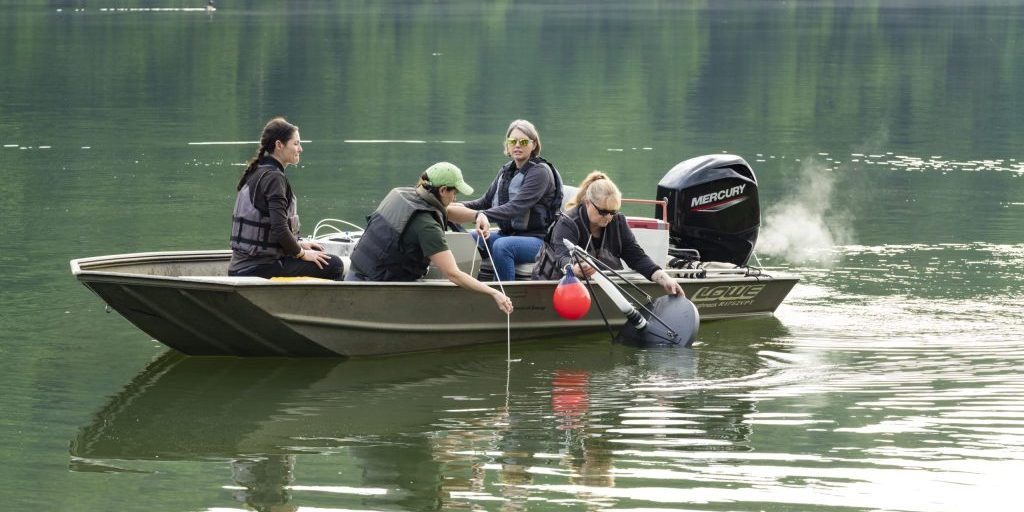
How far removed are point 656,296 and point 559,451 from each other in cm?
312

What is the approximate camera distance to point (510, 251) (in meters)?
10.8

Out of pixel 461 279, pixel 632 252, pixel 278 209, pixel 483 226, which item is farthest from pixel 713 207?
pixel 278 209

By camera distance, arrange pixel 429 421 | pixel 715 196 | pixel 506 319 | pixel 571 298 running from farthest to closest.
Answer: pixel 715 196 < pixel 506 319 < pixel 571 298 < pixel 429 421

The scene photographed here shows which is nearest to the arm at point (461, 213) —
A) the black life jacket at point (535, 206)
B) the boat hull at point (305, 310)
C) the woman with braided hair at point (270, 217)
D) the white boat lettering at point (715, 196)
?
the black life jacket at point (535, 206)

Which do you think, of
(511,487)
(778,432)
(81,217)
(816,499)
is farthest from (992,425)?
(81,217)

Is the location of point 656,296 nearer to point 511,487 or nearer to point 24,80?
point 511,487

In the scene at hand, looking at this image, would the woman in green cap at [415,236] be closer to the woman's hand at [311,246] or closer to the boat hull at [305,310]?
the boat hull at [305,310]

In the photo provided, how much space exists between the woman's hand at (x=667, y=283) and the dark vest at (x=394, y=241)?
154 cm

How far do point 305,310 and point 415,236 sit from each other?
0.78 metres

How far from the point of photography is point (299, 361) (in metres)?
10.1

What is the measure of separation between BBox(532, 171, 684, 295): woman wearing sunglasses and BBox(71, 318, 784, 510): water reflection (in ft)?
1.74

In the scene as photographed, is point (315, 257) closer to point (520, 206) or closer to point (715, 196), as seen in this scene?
point (520, 206)

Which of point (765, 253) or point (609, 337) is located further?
point (765, 253)

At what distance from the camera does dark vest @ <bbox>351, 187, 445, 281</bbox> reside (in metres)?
9.70
